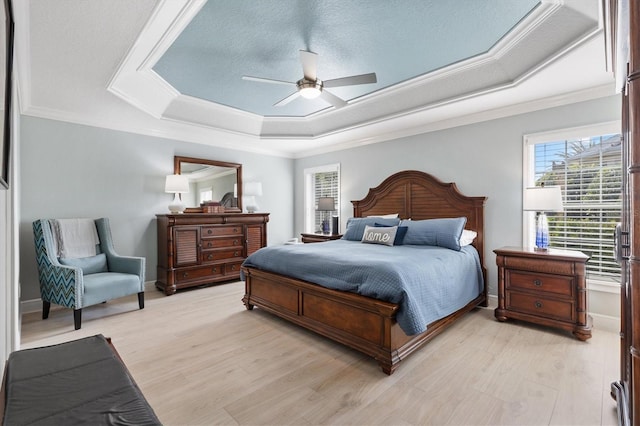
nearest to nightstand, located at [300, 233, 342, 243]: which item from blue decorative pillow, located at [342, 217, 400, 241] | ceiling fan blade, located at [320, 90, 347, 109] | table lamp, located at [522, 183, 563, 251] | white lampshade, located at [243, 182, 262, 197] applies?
blue decorative pillow, located at [342, 217, 400, 241]

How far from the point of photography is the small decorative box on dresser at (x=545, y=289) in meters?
2.76

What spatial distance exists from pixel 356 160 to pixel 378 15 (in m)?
3.06

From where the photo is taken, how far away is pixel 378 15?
2432 millimetres

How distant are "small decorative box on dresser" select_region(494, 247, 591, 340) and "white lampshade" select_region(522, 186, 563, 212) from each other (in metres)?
0.44

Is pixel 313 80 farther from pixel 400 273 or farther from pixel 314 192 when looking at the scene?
pixel 314 192

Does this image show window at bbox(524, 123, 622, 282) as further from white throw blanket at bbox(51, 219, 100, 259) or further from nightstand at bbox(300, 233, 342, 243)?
white throw blanket at bbox(51, 219, 100, 259)

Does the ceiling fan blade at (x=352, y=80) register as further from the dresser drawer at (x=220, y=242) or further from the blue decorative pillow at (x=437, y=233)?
the dresser drawer at (x=220, y=242)

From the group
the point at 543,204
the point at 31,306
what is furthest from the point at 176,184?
the point at 543,204

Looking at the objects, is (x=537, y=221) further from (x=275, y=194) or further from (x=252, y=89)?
(x=275, y=194)

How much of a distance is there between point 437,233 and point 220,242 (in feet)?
10.6

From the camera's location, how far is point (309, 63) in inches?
105

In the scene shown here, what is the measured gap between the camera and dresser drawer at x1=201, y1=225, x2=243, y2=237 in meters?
4.70

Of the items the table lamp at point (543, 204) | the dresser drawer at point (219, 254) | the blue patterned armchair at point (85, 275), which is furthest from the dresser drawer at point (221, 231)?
the table lamp at point (543, 204)

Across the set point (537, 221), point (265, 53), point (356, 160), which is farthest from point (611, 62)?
point (356, 160)
